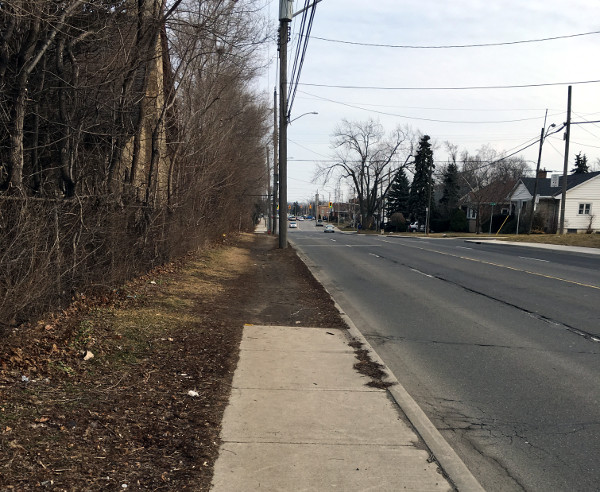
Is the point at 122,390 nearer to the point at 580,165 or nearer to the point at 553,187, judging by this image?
the point at 553,187

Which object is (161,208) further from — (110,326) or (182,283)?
(110,326)

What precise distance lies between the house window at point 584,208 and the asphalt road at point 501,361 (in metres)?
42.8

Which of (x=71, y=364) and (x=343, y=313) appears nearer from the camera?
(x=71, y=364)

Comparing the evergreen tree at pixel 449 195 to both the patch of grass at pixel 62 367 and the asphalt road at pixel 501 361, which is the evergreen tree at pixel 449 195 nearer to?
the asphalt road at pixel 501 361

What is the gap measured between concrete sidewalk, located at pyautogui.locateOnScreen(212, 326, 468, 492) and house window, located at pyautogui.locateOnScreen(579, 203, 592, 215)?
179 ft

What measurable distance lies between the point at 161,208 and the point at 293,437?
9.38 m

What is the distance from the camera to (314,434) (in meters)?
4.41

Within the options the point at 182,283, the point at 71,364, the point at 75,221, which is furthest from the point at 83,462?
the point at 182,283

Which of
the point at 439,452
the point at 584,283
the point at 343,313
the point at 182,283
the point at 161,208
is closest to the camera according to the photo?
the point at 439,452

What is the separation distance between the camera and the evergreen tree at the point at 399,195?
86.9m

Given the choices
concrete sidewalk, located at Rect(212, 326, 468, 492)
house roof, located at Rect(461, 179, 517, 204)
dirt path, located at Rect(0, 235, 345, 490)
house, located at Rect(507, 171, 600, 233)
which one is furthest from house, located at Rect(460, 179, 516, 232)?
concrete sidewalk, located at Rect(212, 326, 468, 492)

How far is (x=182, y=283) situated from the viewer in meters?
11.9

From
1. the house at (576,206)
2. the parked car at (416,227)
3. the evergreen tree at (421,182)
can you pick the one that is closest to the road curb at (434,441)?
the house at (576,206)

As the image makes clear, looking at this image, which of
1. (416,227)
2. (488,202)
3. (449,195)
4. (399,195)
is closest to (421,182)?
(449,195)
